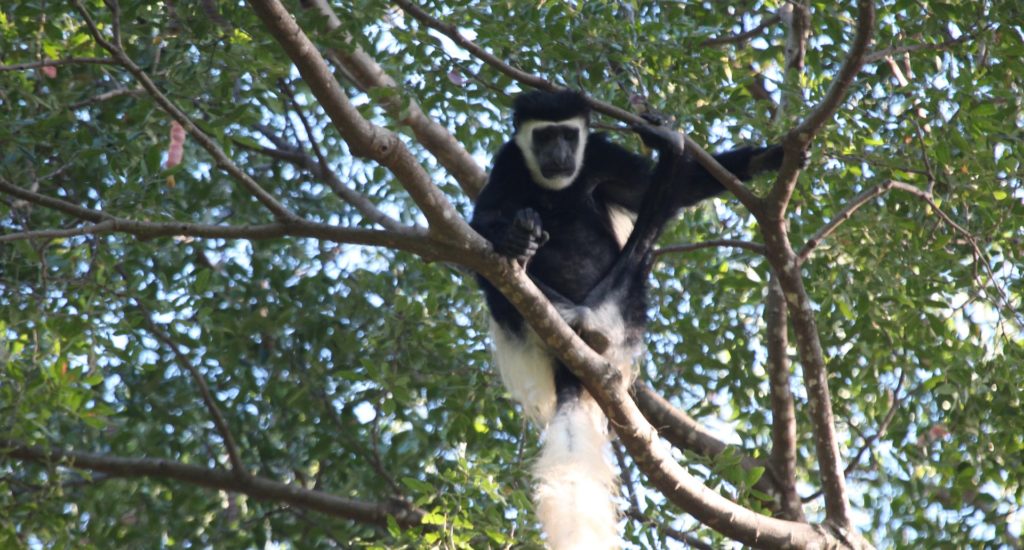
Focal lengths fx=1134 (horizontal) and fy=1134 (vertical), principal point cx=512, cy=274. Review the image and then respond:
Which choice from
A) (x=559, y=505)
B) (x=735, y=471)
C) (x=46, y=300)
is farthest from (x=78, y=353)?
(x=735, y=471)

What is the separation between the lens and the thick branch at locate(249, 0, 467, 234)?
7.16 ft

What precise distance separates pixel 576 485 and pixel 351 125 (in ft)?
3.82

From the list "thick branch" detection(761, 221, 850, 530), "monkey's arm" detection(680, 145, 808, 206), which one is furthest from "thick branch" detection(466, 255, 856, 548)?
"monkey's arm" detection(680, 145, 808, 206)

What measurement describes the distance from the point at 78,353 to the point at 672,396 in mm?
2214

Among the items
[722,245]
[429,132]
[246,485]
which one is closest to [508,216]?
[429,132]

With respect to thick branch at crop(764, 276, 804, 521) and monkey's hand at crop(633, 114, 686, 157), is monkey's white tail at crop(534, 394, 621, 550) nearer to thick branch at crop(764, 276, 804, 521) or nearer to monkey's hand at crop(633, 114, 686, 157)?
thick branch at crop(764, 276, 804, 521)

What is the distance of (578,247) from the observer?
3.61 meters

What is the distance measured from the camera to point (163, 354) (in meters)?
4.14

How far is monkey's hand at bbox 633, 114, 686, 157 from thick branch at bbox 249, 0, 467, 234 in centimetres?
82

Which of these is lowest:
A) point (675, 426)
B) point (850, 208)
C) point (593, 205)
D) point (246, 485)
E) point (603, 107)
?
point (246, 485)

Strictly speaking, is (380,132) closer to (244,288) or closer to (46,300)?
(46,300)

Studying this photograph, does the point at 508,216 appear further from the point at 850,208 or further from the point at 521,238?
the point at 850,208

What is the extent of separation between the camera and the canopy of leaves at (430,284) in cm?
317

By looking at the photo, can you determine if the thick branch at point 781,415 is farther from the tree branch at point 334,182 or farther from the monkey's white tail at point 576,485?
the tree branch at point 334,182
